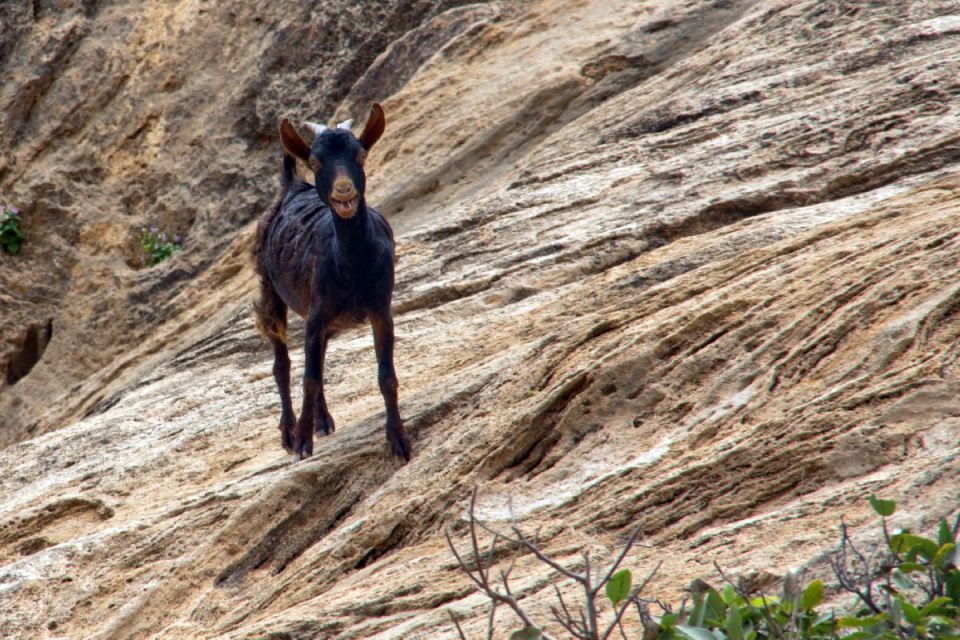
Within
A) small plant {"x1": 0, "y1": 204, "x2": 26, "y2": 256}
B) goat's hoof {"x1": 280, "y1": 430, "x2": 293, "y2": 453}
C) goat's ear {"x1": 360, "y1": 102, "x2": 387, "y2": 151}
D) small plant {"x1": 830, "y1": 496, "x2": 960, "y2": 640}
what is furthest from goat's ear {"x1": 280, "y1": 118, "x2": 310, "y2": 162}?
small plant {"x1": 0, "y1": 204, "x2": 26, "y2": 256}

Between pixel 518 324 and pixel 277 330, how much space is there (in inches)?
69.3

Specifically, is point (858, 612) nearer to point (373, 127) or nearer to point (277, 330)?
point (373, 127)

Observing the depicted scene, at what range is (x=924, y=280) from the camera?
241 inches

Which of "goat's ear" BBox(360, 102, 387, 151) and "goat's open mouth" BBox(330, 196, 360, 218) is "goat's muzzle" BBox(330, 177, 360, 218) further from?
"goat's ear" BBox(360, 102, 387, 151)

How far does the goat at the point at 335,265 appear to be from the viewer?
22.4 feet

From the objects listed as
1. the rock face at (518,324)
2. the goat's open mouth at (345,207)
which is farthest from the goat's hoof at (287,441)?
the goat's open mouth at (345,207)

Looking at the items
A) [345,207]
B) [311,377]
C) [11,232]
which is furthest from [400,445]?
[11,232]

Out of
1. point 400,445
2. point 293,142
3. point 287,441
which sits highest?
point 293,142

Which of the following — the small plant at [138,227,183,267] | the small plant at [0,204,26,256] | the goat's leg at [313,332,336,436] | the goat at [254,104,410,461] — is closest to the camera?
the goat at [254,104,410,461]

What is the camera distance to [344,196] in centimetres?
664

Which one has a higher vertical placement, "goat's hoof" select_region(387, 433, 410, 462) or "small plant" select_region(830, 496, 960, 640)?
"small plant" select_region(830, 496, 960, 640)

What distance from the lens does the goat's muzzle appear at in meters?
6.64

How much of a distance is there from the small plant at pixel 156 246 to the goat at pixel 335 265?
325 inches

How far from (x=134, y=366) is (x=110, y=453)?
388cm
